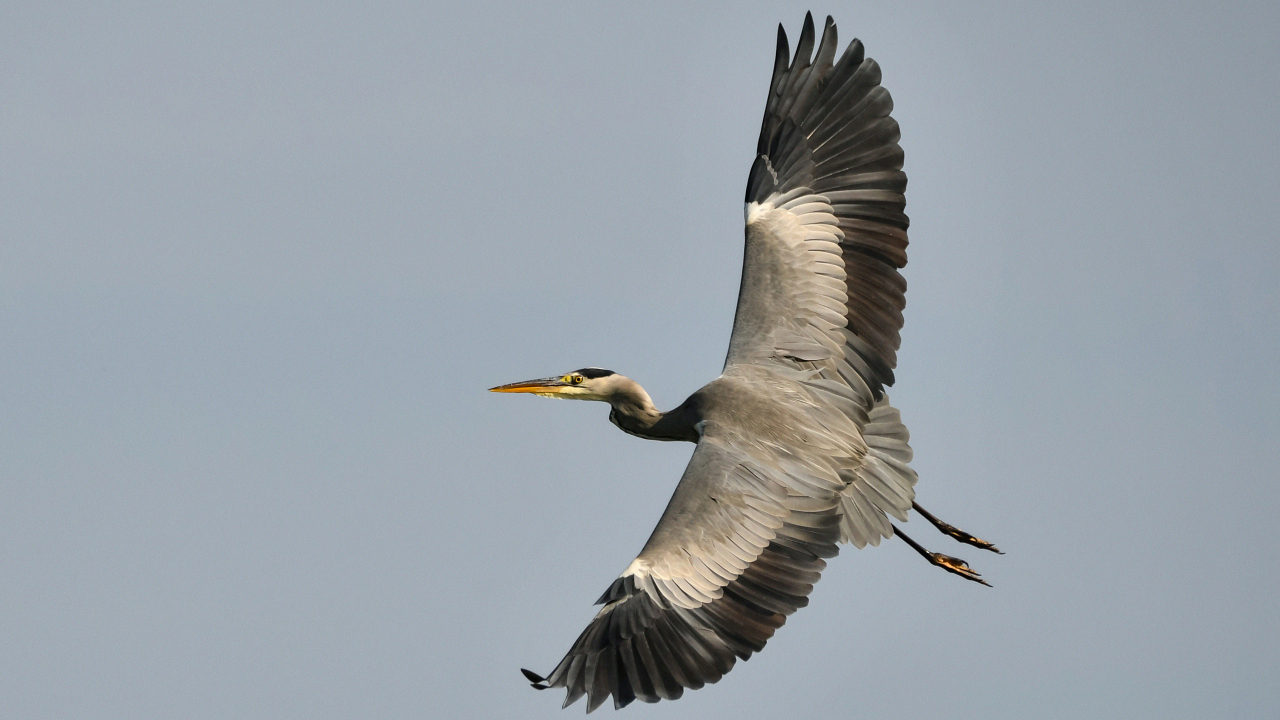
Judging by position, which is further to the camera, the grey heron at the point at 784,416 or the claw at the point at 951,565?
the claw at the point at 951,565

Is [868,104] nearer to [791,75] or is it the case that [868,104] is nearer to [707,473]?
[791,75]

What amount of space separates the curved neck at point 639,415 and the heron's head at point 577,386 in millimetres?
66

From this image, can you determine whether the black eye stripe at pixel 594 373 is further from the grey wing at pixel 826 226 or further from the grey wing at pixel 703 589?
the grey wing at pixel 703 589

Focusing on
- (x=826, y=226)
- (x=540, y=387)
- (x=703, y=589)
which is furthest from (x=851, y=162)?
(x=703, y=589)

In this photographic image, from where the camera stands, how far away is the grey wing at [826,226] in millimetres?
8797

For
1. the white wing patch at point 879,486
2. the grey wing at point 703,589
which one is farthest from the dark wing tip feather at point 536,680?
the white wing patch at point 879,486

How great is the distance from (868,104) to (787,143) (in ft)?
2.01

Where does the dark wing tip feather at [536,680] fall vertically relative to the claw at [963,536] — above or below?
below

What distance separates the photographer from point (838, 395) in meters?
8.73

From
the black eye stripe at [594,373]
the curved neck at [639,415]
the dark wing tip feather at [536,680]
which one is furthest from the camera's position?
the black eye stripe at [594,373]

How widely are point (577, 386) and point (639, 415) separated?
1.78 feet

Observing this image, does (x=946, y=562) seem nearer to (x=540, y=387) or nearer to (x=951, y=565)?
(x=951, y=565)

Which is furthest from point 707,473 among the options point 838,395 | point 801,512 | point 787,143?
point 787,143

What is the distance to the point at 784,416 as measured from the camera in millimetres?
8547
